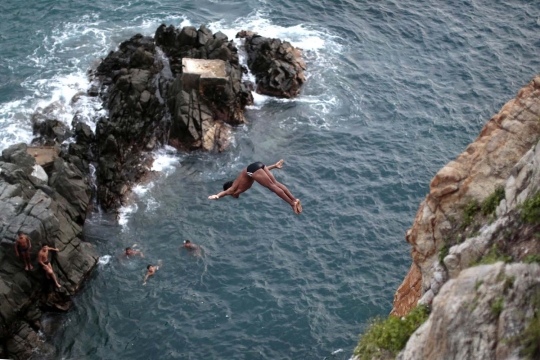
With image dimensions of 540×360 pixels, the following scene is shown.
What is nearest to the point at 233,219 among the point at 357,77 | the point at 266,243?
the point at 266,243

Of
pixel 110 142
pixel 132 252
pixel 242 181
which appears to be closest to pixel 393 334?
pixel 242 181

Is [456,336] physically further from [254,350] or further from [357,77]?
[357,77]

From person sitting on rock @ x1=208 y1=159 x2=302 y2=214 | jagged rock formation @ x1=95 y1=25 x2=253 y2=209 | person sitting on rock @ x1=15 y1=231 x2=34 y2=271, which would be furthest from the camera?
jagged rock formation @ x1=95 y1=25 x2=253 y2=209

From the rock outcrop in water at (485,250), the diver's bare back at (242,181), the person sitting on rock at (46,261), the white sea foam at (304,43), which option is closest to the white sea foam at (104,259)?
the person sitting on rock at (46,261)

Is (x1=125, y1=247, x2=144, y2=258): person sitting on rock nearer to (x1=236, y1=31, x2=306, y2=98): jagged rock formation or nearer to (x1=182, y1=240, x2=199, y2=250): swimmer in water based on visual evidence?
(x1=182, y1=240, x2=199, y2=250): swimmer in water

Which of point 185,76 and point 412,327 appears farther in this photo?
point 185,76

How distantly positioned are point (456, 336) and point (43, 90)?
138 feet

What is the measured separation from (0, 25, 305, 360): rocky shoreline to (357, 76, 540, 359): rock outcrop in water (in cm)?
1909

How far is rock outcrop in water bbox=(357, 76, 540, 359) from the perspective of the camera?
15586 millimetres

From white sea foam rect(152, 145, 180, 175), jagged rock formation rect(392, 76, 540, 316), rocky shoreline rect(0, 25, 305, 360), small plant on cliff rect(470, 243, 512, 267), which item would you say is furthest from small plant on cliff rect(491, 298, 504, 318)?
white sea foam rect(152, 145, 180, 175)

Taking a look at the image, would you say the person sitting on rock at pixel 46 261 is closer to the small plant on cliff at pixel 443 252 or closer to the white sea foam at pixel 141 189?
the white sea foam at pixel 141 189

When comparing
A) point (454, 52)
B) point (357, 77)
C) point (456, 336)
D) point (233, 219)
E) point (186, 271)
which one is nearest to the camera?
point (456, 336)

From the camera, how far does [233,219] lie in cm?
4119

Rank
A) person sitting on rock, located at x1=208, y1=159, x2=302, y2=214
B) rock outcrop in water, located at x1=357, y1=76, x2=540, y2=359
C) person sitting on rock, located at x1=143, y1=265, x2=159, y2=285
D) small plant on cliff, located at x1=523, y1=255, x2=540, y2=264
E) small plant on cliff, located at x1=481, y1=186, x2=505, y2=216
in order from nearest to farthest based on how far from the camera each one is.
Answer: rock outcrop in water, located at x1=357, y1=76, x2=540, y2=359 < small plant on cliff, located at x1=523, y1=255, x2=540, y2=264 < small plant on cliff, located at x1=481, y1=186, x2=505, y2=216 < person sitting on rock, located at x1=208, y1=159, x2=302, y2=214 < person sitting on rock, located at x1=143, y1=265, x2=159, y2=285
